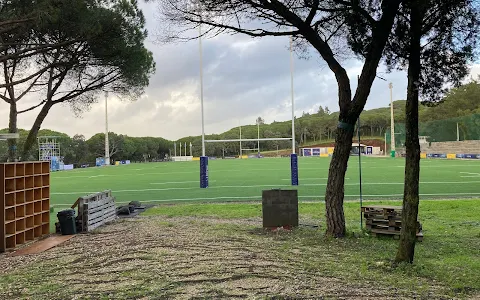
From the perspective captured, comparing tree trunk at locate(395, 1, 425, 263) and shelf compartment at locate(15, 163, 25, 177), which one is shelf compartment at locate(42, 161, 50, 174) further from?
tree trunk at locate(395, 1, 425, 263)

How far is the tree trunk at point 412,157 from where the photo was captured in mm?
6227

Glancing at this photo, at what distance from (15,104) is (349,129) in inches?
459

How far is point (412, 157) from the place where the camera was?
20.7 ft

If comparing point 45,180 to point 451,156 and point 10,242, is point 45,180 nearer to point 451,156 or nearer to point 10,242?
point 10,242

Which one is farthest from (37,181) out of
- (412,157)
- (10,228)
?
(412,157)

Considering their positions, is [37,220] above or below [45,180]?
below

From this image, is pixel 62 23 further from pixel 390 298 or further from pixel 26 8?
pixel 390 298

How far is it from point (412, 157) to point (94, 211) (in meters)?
8.00

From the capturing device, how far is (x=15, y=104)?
1488 cm

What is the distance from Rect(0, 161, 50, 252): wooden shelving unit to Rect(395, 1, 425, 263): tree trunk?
7505mm

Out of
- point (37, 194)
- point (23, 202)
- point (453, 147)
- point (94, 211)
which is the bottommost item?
point (94, 211)

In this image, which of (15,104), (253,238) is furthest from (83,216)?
(15,104)

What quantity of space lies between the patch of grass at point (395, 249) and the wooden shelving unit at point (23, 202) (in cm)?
421

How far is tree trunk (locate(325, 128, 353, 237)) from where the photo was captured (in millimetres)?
8508
